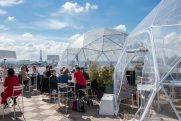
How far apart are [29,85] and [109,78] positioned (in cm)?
560

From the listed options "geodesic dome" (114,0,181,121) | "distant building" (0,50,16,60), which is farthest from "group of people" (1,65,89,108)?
"distant building" (0,50,16,60)

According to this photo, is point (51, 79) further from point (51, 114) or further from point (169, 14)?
point (169, 14)

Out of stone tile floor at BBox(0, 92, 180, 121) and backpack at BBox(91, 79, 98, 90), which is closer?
stone tile floor at BBox(0, 92, 180, 121)

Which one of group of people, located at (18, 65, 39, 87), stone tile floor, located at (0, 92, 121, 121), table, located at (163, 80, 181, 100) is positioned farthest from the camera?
group of people, located at (18, 65, 39, 87)

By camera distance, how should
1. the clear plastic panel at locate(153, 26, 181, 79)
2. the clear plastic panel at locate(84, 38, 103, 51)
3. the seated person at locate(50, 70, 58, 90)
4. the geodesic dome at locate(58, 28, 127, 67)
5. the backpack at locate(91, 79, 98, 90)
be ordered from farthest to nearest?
the clear plastic panel at locate(84, 38, 103, 51)
the geodesic dome at locate(58, 28, 127, 67)
the backpack at locate(91, 79, 98, 90)
the seated person at locate(50, 70, 58, 90)
the clear plastic panel at locate(153, 26, 181, 79)

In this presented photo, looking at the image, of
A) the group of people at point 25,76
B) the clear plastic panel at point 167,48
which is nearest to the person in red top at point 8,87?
the clear plastic panel at point 167,48

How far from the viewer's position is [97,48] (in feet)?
72.5

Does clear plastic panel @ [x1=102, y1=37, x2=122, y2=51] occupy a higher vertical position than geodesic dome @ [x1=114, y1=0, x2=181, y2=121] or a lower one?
higher

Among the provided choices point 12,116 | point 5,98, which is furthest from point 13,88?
point 12,116

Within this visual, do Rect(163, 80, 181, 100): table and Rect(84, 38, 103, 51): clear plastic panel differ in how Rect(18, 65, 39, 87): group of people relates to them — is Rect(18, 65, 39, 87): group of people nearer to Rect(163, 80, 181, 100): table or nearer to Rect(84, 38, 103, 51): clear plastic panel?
Rect(84, 38, 103, 51): clear plastic panel

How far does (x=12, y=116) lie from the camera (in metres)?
9.01

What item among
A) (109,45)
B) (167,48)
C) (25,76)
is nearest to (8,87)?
(167,48)

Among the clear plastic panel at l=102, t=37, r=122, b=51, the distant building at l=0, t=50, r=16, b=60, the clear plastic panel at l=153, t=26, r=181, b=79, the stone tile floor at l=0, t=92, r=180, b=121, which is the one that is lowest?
the stone tile floor at l=0, t=92, r=180, b=121

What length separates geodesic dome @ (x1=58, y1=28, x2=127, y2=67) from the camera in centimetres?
2177
